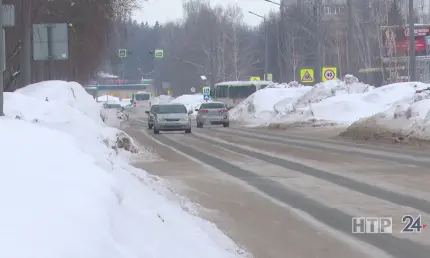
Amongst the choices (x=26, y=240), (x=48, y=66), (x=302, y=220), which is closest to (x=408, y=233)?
(x=302, y=220)

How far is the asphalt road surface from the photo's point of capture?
8766 mm

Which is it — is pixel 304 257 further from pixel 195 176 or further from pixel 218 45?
pixel 218 45

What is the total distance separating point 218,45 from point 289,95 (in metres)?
47.7

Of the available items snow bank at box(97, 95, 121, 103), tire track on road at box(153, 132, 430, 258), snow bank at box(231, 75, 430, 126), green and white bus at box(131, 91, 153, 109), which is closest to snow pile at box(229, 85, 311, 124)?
snow bank at box(231, 75, 430, 126)

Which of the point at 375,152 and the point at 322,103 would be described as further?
the point at 322,103

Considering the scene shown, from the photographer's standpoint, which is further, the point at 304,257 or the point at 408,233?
the point at 408,233

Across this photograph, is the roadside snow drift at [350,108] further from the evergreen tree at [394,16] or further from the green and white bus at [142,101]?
the green and white bus at [142,101]

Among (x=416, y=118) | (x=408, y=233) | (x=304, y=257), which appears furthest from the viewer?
(x=416, y=118)

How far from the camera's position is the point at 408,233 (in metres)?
9.34

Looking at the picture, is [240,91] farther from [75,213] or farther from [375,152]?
[75,213]

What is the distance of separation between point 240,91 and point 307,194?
53341 millimetres

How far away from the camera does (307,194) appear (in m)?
13.0

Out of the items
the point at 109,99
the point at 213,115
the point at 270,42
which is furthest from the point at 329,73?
the point at 109,99

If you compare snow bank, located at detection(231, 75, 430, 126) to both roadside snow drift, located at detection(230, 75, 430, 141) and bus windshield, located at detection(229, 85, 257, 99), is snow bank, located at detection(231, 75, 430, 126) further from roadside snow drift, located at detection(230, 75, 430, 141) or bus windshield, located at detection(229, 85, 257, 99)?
bus windshield, located at detection(229, 85, 257, 99)
